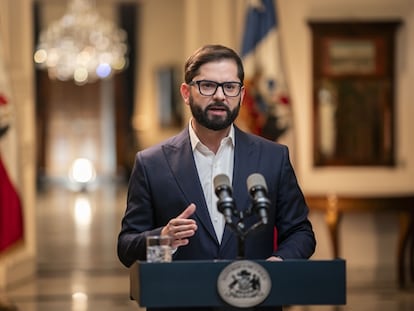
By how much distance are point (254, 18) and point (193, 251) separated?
673 centimetres

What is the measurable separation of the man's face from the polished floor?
212 inches

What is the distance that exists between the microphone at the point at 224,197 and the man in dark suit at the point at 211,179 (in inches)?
11.9

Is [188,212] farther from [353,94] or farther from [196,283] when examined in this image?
[353,94]

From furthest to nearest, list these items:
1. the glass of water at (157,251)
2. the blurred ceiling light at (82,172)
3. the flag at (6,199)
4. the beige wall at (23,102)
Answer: the blurred ceiling light at (82,172), the beige wall at (23,102), the flag at (6,199), the glass of water at (157,251)

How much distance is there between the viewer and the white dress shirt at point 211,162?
3.66m

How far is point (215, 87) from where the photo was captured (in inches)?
138

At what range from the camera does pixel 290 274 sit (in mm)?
3137

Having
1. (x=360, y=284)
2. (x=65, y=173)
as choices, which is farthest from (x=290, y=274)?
(x=65, y=173)

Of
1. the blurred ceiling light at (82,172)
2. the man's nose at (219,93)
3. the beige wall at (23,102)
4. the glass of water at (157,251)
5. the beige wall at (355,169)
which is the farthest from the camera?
the blurred ceiling light at (82,172)

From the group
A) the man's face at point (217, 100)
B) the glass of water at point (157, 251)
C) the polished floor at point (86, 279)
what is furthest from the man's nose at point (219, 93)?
the polished floor at point (86, 279)

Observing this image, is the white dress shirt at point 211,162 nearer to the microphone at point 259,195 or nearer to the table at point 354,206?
the microphone at point 259,195

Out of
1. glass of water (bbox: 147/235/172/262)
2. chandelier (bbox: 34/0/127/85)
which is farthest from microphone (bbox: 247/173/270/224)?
chandelier (bbox: 34/0/127/85)

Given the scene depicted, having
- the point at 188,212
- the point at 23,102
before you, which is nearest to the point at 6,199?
the point at 23,102

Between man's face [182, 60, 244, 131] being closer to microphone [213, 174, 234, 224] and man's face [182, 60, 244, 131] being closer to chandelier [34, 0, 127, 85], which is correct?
microphone [213, 174, 234, 224]
